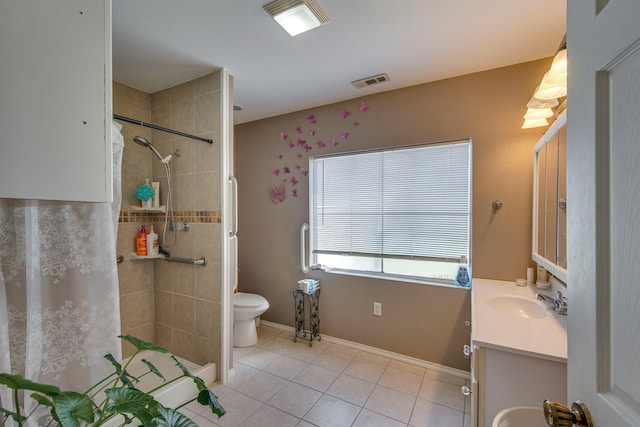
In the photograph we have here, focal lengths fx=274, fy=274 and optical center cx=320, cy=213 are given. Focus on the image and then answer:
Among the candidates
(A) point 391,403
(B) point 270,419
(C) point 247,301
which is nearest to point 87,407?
(B) point 270,419

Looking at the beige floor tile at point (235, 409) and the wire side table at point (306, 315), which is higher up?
the wire side table at point (306, 315)

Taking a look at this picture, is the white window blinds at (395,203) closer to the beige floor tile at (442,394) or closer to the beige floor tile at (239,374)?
the beige floor tile at (442,394)

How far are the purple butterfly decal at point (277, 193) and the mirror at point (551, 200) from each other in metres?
2.23

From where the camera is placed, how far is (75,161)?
2.44ft

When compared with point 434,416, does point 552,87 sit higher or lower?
higher

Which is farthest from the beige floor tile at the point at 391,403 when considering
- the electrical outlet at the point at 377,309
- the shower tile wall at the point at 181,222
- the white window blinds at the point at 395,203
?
the shower tile wall at the point at 181,222

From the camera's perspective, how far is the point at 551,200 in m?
1.62

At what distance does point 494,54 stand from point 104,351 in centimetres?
277

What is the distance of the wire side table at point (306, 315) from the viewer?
2814 millimetres

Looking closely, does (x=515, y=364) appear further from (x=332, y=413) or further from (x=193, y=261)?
(x=193, y=261)

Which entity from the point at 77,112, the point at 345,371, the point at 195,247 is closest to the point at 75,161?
the point at 77,112

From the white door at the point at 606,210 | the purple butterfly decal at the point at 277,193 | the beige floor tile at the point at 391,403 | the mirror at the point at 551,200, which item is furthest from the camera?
the purple butterfly decal at the point at 277,193

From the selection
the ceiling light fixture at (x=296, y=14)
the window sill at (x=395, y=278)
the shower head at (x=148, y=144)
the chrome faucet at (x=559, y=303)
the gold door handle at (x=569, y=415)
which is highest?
the ceiling light fixture at (x=296, y=14)

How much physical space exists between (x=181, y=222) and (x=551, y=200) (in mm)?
2641
